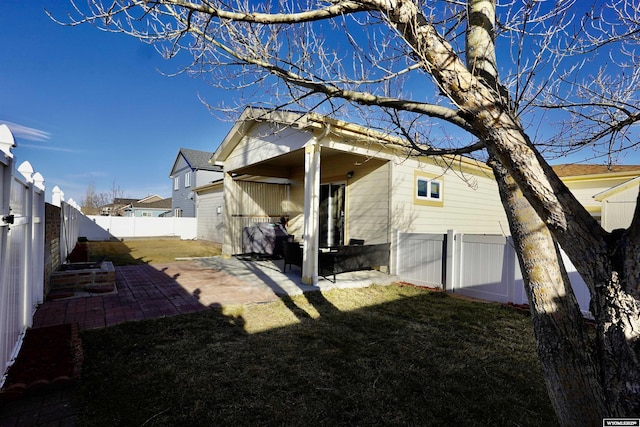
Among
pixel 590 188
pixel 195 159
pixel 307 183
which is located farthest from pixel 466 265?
pixel 195 159

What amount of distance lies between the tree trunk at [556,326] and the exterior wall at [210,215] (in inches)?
563

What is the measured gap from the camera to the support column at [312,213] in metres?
6.34

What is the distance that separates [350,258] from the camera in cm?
668

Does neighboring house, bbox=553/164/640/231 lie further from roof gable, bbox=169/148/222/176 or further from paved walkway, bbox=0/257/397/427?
roof gable, bbox=169/148/222/176

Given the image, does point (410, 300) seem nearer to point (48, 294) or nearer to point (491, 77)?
point (491, 77)

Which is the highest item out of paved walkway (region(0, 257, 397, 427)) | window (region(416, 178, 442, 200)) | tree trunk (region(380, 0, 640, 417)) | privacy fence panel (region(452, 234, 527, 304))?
window (region(416, 178, 442, 200))

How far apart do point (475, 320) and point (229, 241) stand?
8.06 metres

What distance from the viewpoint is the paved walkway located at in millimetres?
2355

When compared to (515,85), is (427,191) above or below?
below

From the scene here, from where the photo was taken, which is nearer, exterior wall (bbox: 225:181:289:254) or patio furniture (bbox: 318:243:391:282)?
patio furniture (bbox: 318:243:391:282)

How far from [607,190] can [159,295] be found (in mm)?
12891

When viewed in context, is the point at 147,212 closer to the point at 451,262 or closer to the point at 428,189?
the point at 428,189

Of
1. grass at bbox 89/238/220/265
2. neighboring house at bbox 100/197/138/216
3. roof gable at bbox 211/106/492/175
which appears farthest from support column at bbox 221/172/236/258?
neighboring house at bbox 100/197/138/216

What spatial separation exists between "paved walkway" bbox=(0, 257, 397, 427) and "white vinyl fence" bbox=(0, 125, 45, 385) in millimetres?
429
